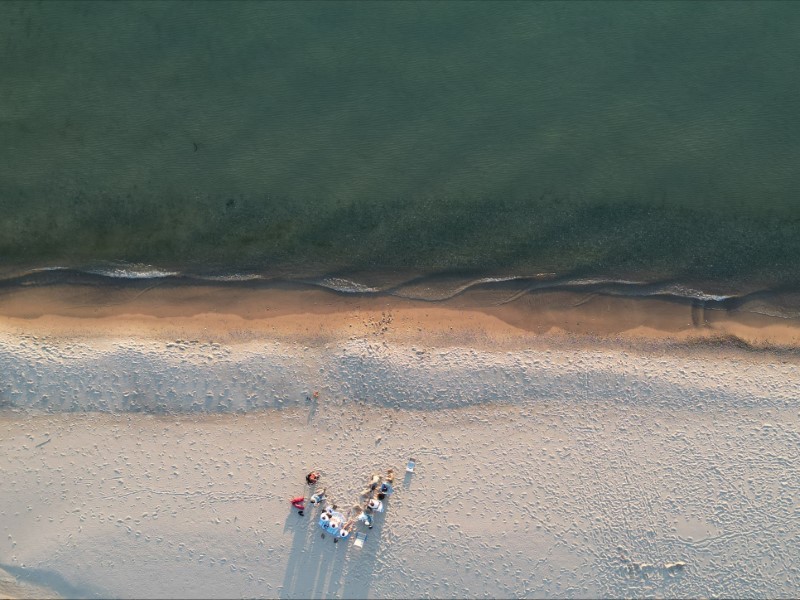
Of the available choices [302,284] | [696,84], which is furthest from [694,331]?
[302,284]

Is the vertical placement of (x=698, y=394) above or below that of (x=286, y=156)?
below

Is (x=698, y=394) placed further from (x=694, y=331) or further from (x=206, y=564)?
(x=206, y=564)

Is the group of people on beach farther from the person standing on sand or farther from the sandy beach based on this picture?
the sandy beach

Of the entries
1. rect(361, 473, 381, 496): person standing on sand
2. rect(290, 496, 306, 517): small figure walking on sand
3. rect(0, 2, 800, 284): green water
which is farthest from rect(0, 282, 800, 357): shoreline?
rect(290, 496, 306, 517): small figure walking on sand

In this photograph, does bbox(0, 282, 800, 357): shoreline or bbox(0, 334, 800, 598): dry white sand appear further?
bbox(0, 282, 800, 357): shoreline

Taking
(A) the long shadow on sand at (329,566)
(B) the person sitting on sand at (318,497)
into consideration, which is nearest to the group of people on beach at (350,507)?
(B) the person sitting on sand at (318,497)

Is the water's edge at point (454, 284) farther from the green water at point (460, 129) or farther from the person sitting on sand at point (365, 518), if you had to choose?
the person sitting on sand at point (365, 518)
